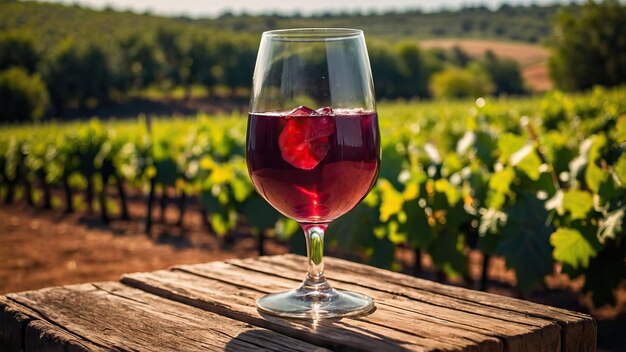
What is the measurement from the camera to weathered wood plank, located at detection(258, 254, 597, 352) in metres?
1.62

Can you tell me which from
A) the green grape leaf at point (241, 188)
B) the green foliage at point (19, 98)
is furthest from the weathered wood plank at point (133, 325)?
the green foliage at point (19, 98)

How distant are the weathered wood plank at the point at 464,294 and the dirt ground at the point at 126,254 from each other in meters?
3.17

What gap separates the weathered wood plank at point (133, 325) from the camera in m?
1.50

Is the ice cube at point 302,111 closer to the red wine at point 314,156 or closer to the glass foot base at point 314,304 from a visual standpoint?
the red wine at point 314,156

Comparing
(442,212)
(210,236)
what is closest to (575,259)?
(442,212)

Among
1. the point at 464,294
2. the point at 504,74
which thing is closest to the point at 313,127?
the point at 464,294

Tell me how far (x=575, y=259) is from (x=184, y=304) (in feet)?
6.97

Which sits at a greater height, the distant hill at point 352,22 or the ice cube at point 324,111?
the distant hill at point 352,22

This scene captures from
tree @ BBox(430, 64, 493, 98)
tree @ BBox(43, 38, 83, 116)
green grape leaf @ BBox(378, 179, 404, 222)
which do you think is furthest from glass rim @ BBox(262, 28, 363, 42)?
tree @ BBox(430, 64, 493, 98)

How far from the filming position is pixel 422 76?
86812mm

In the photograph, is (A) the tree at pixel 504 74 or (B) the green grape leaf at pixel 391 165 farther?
(A) the tree at pixel 504 74

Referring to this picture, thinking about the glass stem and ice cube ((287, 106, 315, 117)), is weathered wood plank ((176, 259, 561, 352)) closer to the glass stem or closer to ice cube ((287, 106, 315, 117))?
the glass stem

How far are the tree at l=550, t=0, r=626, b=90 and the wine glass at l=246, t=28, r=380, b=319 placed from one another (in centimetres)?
5973

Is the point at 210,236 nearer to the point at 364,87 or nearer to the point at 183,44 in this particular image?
the point at 364,87
